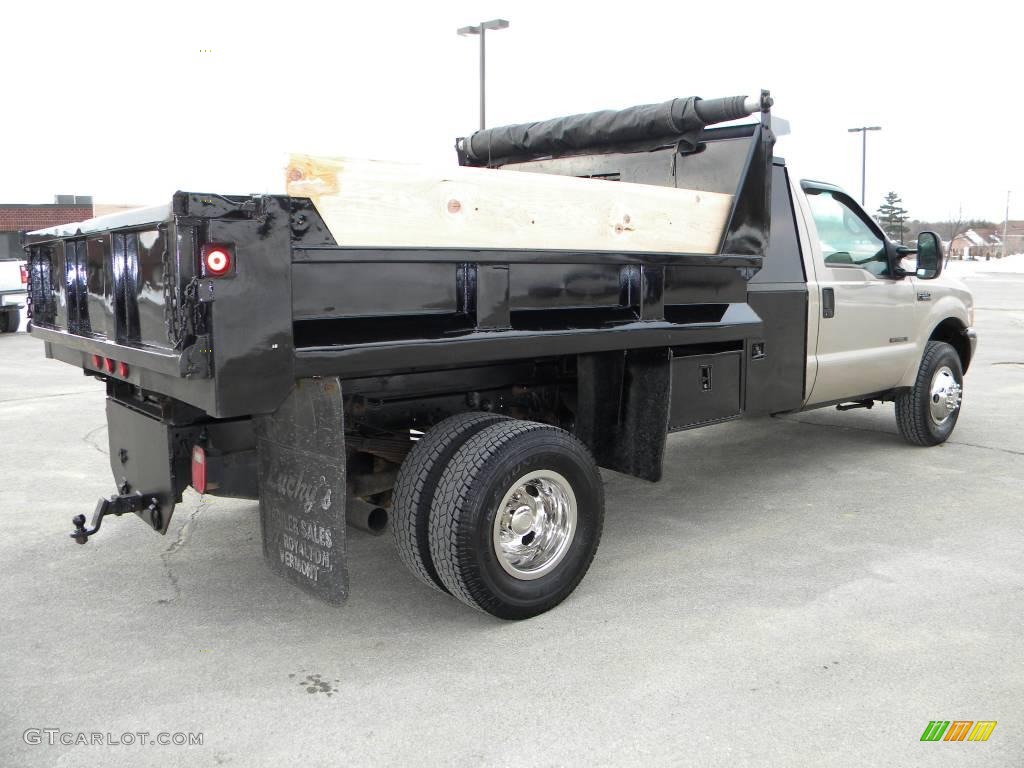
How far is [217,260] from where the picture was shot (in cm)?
285

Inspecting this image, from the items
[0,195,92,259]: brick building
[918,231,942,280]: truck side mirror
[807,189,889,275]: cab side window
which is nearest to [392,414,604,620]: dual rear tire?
[807,189,889,275]: cab side window

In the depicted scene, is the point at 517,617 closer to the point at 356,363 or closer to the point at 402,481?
the point at 402,481

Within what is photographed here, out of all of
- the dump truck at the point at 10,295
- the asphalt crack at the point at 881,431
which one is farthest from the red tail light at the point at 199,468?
the dump truck at the point at 10,295

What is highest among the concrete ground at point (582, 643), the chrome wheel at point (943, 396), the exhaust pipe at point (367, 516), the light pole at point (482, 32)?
the light pole at point (482, 32)

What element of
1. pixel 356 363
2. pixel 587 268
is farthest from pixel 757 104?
pixel 356 363

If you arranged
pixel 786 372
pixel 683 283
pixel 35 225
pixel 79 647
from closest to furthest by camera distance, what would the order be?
pixel 79 647
pixel 683 283
pixel 786 372
pixel 35 225

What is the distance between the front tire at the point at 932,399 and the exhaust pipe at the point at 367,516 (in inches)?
174

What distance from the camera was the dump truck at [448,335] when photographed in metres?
3.02

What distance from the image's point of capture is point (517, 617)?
12.2 feet

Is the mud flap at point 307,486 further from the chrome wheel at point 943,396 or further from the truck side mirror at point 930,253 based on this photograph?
the chrome wheel at point 943,396

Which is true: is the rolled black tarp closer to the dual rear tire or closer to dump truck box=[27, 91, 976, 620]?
dump truck box=[27, 91, 976, 620]

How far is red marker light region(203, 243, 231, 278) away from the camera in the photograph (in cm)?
284

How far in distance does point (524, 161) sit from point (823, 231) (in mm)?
2002

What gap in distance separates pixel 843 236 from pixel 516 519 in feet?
11.6
